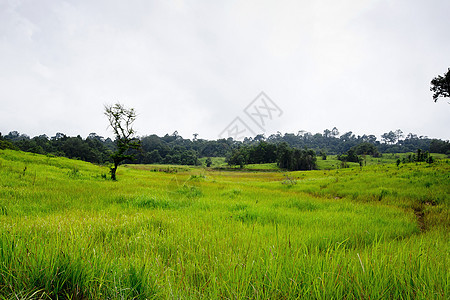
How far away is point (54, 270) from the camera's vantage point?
1320mm

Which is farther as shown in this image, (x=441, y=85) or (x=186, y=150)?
(x=186, y=150)

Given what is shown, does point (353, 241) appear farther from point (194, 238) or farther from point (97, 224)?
point (97, 224)

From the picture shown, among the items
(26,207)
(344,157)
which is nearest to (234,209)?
(26,207)

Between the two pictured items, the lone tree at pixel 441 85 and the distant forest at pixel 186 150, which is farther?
the distant forest at pixel 186 150

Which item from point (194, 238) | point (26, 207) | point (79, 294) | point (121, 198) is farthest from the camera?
point (121, 198)

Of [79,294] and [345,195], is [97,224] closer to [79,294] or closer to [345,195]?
[79,294]

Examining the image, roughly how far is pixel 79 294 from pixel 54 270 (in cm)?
27

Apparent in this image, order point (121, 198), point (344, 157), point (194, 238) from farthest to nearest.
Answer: point (344, 157)
point (121, 198)
point (194, 238)

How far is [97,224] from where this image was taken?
3.22 m

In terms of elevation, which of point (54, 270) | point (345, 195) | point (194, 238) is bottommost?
point (345, 195)

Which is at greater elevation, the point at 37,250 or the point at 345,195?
the point at 37,250

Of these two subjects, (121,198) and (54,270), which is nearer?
(54,270)

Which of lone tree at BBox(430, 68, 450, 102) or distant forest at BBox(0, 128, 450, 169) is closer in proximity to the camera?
lone tree at BBox(430, 68, 450, 102)

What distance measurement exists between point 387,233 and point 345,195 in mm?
8235
